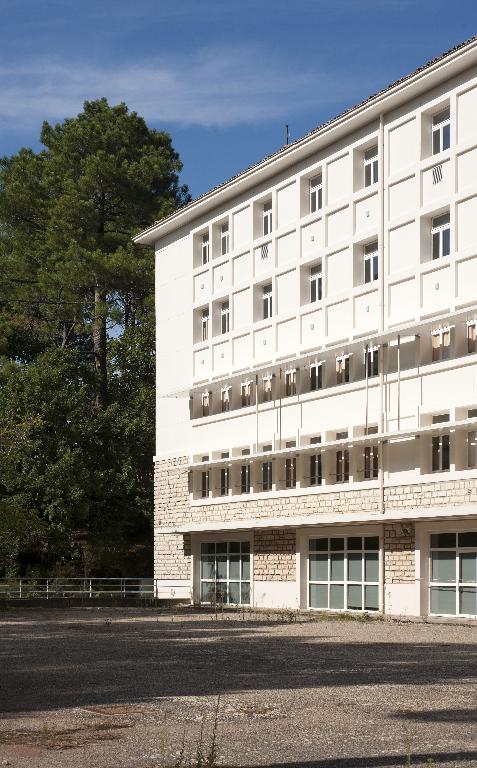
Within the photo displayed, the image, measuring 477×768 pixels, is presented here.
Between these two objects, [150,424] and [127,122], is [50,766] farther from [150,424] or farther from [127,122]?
[127,122]

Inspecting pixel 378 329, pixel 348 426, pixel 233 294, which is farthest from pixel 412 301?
pixel 233 294

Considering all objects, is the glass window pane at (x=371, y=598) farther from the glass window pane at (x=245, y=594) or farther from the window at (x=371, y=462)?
the glass window pane at (x=245, y=594)

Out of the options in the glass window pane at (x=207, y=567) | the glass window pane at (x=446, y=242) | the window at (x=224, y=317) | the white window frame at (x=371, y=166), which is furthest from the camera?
the glass window pane at (x=207, y=567)

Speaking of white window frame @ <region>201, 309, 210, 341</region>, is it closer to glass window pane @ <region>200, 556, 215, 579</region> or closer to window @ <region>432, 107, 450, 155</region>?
glass window pane @ <region>200, 556, 215, 579</region>

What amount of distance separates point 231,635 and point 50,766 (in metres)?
17.4

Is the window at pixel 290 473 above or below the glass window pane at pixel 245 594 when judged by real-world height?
above

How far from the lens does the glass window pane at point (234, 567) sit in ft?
142

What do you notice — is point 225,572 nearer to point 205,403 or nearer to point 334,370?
point 205,403

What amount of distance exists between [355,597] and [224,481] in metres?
7.99

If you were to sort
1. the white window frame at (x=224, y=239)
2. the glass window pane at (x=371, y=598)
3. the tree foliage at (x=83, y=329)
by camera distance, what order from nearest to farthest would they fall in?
the glass window pane at (x=371, y=598) < the white window frame at (x=224, y=239) < the tree foliage at (x=83, y=329)

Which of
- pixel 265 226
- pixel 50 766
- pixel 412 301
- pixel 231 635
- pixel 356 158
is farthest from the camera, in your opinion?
pixel 265 226

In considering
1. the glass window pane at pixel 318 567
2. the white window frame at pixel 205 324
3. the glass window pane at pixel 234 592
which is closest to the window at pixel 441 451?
the glass window pane at pixel 318 567

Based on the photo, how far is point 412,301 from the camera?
34969 mm

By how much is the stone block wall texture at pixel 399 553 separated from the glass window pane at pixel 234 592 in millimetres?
8701
